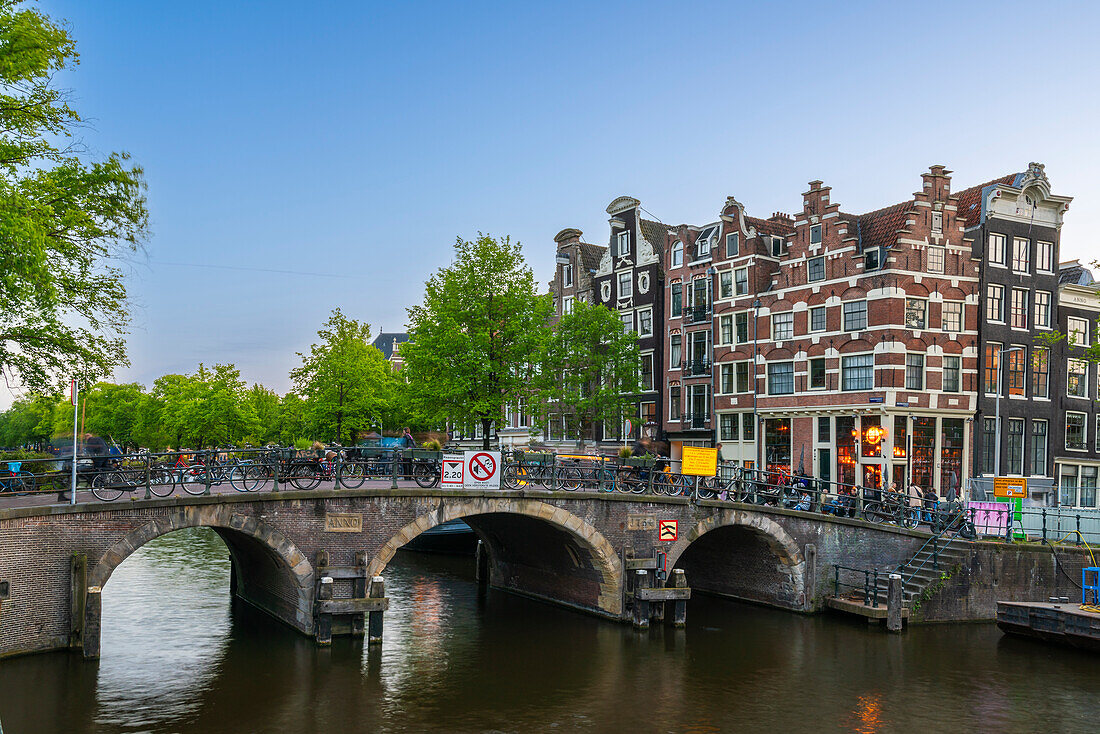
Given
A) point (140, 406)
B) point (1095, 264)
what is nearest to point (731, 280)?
point (1095, 264)

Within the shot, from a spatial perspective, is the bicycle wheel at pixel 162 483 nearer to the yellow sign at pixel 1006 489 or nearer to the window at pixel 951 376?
the yellow sign at pixel 1006 489

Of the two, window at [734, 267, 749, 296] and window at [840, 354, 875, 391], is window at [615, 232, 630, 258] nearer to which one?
window at [734, 267, 749, 296]

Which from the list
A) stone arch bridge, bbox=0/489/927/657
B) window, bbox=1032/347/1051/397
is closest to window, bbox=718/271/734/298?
window, bbox=1032/347/1051/397

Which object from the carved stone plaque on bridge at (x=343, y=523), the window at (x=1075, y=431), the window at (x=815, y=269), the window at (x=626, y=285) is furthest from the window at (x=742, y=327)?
the carved stone plaque on bridge at (x=343, y=523)

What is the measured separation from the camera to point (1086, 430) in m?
45.6

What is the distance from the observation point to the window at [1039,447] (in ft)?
144

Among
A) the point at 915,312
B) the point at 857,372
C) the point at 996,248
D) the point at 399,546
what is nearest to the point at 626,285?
the point at 857,372

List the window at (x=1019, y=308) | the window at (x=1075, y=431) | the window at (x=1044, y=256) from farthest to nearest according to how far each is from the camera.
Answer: the window at (x=1075, y=431), the window at (x=1044, y=256), the window at (x=1019, y=308)

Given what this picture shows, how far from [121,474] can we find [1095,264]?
33705 mm

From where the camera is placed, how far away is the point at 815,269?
147 feet

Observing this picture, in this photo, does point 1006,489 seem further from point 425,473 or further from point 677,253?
point 677,253

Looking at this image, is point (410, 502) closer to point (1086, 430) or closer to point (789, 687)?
point (789, 687)

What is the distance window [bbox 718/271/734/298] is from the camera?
160 feet

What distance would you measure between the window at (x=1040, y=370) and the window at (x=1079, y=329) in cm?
191
